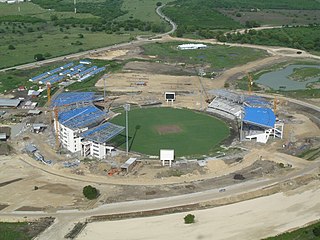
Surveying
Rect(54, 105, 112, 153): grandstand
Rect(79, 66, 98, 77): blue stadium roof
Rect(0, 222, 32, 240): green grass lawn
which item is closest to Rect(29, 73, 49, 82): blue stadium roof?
Rect(79, 66, 98, 77): blue stadium roof

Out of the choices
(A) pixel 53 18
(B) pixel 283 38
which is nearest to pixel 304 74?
A: (B) pixel 283 38

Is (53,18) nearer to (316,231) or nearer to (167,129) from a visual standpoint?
(167,129)

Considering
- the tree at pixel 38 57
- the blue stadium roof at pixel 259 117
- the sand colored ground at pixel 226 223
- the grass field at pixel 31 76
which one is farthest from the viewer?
the tree at pixel 38 57

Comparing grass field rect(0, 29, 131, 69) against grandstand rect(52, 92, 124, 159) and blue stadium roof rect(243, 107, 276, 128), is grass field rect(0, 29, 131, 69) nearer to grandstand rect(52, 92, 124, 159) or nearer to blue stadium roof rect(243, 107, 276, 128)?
grandstand rect(52, 92, 124, 159)

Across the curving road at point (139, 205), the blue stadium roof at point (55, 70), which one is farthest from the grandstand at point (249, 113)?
the blue stadium roof at point (55, 70)

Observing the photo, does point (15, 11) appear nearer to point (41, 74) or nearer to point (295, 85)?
point (41, 74)

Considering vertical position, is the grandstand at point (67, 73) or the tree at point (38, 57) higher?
the tree at point (38, 57)

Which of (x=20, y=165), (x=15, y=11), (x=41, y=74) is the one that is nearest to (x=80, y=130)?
(x=20, y=165)

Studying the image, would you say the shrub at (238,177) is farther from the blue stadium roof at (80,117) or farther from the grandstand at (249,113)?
the blue stadium roof at (80,117)
